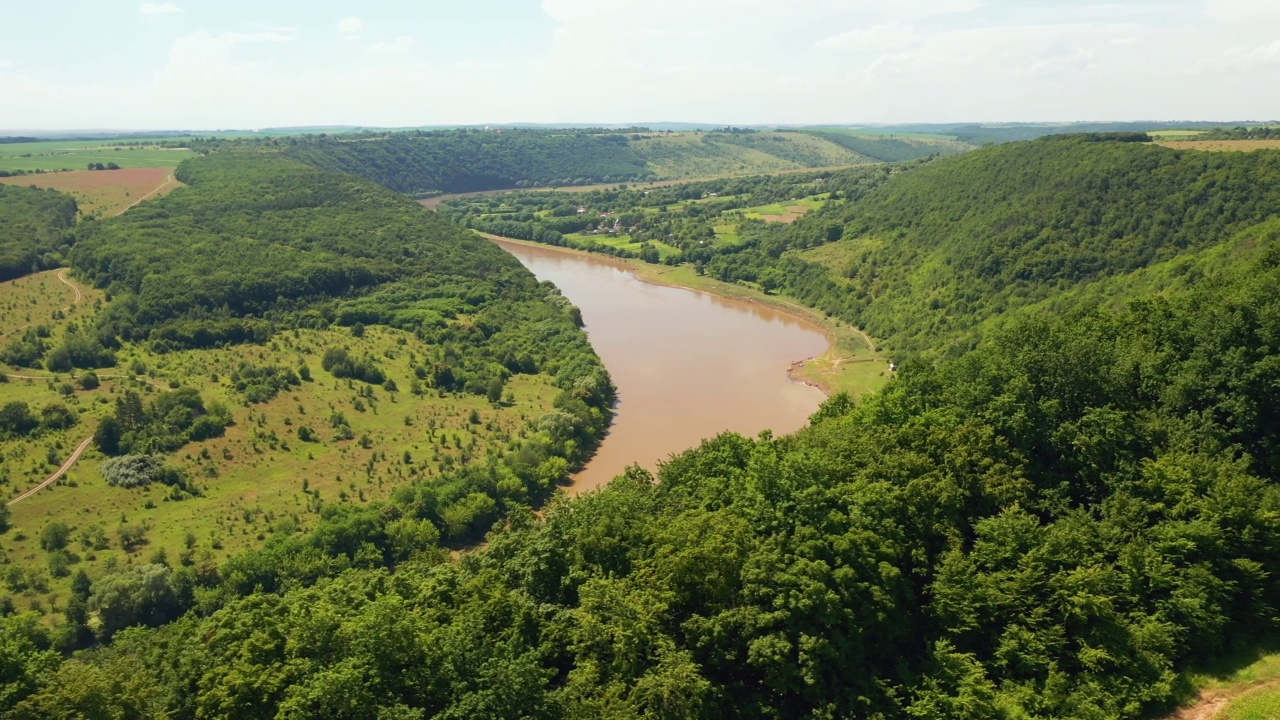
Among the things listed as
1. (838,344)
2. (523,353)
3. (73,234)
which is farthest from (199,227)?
(838,344)

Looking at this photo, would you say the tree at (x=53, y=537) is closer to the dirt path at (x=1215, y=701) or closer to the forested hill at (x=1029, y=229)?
the dirt path at (x=1215, y=701)

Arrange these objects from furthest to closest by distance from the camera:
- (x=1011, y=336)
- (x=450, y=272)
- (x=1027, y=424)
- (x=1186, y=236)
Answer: (x=450, y=272) → (x=1186, y=236) → (x=1011, y=336) → (x=1027, y=424)

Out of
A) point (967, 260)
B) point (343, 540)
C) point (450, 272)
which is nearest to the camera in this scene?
point (343, 540)

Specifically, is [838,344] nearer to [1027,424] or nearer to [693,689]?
[1027,424]

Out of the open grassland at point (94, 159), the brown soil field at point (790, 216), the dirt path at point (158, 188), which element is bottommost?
the brown soil field at point (790, 216)

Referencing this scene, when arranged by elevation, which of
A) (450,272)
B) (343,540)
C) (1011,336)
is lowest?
(343,540)

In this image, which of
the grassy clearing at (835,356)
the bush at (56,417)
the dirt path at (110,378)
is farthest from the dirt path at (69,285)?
the grassy clearing at (835,356)

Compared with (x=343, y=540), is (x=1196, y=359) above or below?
above

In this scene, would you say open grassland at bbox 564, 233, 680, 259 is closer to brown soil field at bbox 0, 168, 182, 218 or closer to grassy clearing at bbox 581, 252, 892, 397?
grassy clearing at bbox 581, 252, 892, 397

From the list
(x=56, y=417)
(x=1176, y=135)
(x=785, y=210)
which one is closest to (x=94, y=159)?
(x=56, y=417)
